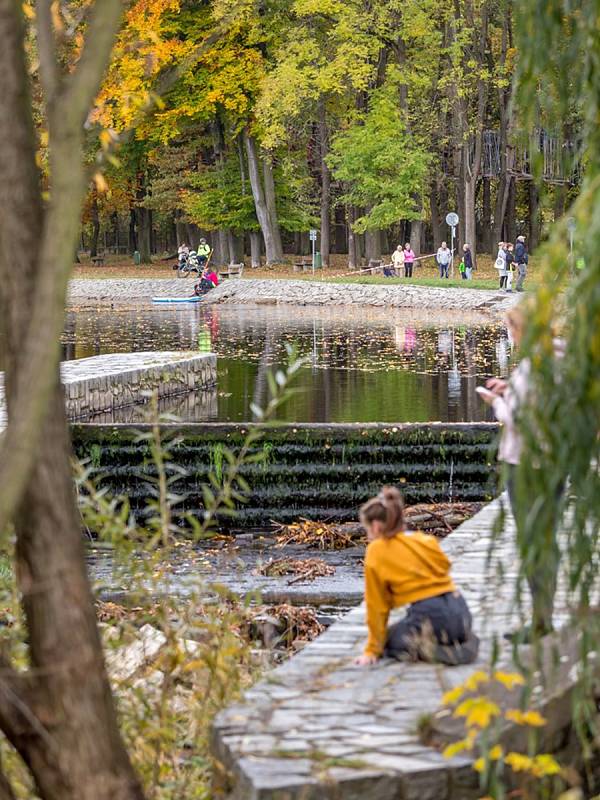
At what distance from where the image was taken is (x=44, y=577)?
19.0ft

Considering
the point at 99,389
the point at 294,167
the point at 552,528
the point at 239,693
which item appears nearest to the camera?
the point at 552,528

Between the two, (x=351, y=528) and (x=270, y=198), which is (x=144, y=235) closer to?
(x=270, y=198)

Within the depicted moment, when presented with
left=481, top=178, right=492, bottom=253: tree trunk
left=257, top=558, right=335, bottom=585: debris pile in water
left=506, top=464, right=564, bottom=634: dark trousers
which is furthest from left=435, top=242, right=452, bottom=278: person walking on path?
left=506, top=464, right=564, bottom=634: dark trousers

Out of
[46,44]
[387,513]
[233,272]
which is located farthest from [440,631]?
[233,272]

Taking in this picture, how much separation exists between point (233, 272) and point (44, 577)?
51405 mm

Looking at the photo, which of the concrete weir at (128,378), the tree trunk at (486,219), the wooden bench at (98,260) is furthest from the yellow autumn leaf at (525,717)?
the wooden bench at (98,260)

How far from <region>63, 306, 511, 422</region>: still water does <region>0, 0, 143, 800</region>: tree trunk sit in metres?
16.6

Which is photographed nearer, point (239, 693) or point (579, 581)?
point (579, 581)

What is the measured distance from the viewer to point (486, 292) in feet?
157

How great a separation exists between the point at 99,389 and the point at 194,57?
→ 19.3 m

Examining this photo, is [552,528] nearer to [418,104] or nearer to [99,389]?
[99,389]

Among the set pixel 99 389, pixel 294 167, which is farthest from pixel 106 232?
pixel 99 389

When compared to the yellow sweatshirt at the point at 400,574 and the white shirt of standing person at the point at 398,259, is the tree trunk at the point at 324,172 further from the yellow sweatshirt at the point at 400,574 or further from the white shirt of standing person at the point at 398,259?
the yellow sweatshirt at the point at 400,574

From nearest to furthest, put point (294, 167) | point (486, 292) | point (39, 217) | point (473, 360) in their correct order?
1. point (39, 217)
2. point (473, 360)
3. point (486, 292)
4. point (294, 167)
